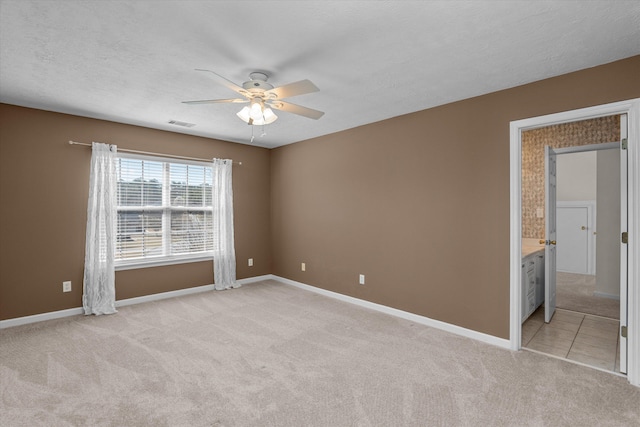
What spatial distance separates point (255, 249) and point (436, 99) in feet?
12.7

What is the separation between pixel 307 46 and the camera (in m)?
2.22

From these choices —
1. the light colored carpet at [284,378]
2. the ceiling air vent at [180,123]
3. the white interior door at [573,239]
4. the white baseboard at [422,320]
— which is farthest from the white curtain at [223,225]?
the white interior door at [573,239]

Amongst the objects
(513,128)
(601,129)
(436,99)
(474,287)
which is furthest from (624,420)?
(601,129)

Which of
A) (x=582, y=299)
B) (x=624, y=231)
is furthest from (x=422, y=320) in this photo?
(x=582, y=299)

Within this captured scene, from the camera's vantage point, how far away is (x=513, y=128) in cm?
293

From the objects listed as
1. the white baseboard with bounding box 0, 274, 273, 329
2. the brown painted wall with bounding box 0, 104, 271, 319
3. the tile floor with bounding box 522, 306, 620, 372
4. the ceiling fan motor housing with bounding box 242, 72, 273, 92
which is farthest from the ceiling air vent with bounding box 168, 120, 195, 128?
the tile floor with bounding box 522, 306, 620, 372

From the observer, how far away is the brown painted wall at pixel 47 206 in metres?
3.47

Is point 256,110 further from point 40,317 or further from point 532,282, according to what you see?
point 532,282

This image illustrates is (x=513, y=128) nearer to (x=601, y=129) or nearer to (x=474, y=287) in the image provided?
(x=474, y=287)

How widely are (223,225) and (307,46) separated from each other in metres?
3.53

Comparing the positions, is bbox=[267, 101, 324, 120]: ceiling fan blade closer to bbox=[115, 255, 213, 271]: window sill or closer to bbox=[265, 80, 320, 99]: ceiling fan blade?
bbox=[265, 80, 320, 99]: ceiling fan blade

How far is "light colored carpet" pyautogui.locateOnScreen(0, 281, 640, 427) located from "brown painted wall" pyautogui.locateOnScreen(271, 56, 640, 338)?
0.55 m

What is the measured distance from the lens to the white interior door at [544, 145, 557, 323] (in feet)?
11.7

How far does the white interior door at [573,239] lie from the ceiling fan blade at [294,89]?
650 cm
